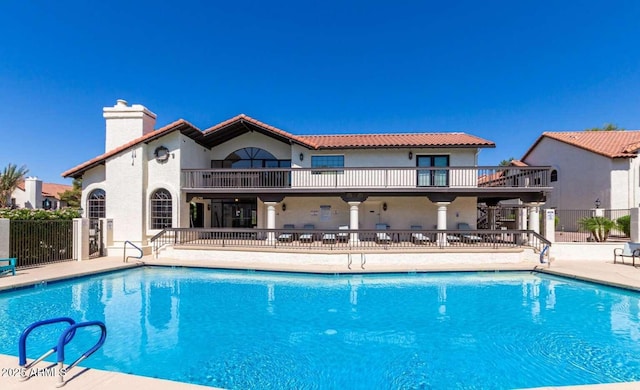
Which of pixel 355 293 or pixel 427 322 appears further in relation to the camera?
pixel 355 293

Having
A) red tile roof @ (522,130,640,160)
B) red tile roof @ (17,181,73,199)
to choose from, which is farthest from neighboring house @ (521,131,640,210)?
red tile roof @ (17,181,73,199)

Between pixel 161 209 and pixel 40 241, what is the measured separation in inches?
201

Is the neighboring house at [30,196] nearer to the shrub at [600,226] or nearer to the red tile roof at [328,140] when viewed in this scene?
the red tile roof at [328,140]

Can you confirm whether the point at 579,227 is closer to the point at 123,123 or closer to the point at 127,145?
the point at 127,145

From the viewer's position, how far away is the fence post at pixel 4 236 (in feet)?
37.7

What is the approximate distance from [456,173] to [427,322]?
11.6 m

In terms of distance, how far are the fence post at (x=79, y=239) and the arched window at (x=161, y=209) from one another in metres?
3.05

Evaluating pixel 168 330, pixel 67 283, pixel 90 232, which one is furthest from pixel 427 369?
pixel 90 232

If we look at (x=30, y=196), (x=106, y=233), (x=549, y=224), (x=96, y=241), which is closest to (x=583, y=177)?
(x=549, y=224)

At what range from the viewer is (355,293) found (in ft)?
33.2

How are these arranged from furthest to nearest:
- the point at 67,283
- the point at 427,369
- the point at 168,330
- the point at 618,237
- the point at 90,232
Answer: the point at 618,237 < the point at 90,232 < the point at 67,283 < the point at 168,330 < the point at 427,369

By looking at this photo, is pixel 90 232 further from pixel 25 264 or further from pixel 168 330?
pixel 168 330

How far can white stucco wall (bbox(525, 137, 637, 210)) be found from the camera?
60.4 ft

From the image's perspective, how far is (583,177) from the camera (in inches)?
810
